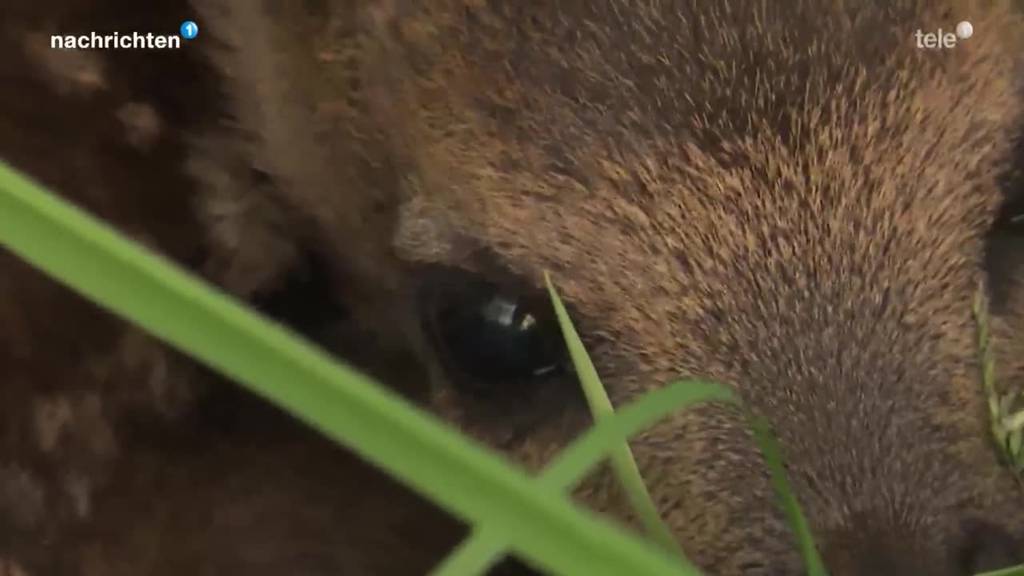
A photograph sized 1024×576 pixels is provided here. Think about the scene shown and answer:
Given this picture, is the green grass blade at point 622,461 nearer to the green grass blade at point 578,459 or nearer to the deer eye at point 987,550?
the green grass blade at point 578,459

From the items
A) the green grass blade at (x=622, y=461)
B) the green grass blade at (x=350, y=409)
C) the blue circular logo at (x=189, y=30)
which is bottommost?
the blue circular logo at (x=189, y=30)

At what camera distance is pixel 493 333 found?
863mm

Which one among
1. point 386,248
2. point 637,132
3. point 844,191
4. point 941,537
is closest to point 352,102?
point 386,248

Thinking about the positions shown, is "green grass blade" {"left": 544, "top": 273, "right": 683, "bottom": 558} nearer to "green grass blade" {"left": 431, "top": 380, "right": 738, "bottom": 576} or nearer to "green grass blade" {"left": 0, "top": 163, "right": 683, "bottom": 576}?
"green grass blade" {"left": 431, "top": 380, "right": 738, "bottom": 576}

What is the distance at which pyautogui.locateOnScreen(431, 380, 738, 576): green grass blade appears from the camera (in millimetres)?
313

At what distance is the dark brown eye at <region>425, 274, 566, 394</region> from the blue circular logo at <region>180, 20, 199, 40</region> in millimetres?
326

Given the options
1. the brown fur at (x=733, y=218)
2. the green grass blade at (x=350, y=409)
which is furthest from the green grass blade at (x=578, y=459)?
the brown fur at (x=733, y=218)

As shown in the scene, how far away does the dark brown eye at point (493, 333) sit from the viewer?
844mm

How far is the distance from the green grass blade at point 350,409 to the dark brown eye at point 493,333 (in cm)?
52

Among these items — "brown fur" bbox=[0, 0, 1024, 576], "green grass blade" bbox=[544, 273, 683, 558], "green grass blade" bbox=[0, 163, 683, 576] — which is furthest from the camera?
"brown fur" bbox=[0, 0, 1024, 576]

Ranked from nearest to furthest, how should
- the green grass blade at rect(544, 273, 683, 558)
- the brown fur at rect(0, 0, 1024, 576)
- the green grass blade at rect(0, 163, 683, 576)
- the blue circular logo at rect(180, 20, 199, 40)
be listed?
the green grass blade at rect(0, 163, 683, 576) → the green grass blade at rect(544, 273, 683, 558) → the brown fur at rect(0, 0, 1024, 576) → the blue circular logo at rect(180, 20, 199, 40)

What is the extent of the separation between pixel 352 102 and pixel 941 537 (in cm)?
46

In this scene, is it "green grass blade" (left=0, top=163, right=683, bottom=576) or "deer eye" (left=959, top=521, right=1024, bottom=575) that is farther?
"deer eye" (left=959, top=521, right=1024, bottom=575)

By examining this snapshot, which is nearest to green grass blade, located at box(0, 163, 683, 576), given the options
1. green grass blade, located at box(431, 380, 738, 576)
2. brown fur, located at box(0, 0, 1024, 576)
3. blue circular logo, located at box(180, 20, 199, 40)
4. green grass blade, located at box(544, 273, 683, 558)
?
green grass blade, located at box(431, 380, 738, 576)
